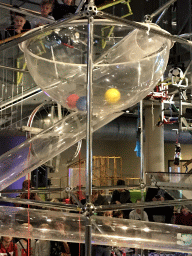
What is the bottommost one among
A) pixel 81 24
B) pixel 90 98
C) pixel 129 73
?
pixel 90 98

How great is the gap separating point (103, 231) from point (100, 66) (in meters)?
0.62

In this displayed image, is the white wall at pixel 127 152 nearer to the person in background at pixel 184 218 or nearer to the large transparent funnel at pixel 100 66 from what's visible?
→ the person in background at pixel 184 218

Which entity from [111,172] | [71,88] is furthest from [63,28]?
[111,172]

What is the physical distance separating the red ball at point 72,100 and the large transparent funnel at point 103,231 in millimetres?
425

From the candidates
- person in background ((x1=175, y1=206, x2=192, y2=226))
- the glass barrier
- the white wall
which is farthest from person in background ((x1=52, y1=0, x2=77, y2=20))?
the white wall

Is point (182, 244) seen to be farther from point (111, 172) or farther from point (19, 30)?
point (111, 172)

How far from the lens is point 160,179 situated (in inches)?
105

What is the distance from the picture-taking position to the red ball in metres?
1.31

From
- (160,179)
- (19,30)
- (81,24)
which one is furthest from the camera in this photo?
(19,30)

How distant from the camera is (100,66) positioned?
53.0 inches

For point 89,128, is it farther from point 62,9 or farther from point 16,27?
point 16,27

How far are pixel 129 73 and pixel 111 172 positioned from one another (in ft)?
34.0

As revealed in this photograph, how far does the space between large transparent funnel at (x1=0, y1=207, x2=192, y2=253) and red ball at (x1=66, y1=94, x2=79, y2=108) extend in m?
0.43

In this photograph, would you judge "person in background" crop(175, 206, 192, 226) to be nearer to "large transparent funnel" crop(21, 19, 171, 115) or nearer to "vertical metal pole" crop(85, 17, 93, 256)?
"large transparent funnel" crop(21, 19, 171, 115)
